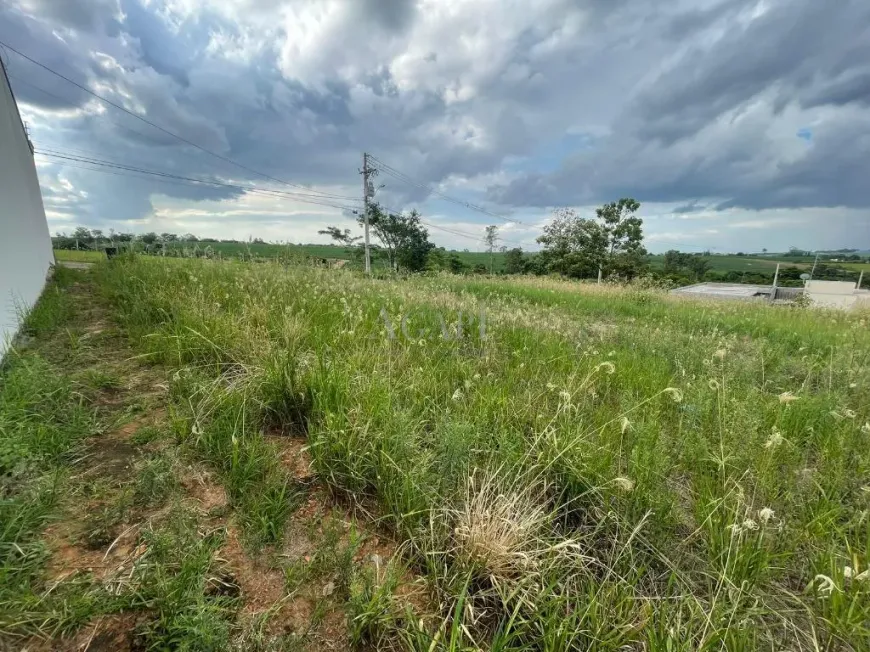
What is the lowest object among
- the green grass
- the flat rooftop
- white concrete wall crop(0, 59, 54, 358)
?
the flat rooftop

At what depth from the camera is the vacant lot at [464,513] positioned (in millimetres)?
1226

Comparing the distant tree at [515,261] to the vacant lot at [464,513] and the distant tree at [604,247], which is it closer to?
the distant tree at [604,247]

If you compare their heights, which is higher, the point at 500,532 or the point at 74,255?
the point at 74,255

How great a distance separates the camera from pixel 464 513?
154 cm

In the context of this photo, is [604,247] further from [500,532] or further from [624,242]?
[500,532]

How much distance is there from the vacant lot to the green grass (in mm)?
15

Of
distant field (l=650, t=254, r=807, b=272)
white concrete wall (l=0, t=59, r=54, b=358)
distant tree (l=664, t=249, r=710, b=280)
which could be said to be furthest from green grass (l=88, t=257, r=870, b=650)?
distant tree (l=664, t=249, r=710, b=280)

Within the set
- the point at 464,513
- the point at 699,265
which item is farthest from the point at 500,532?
the point at 699,265

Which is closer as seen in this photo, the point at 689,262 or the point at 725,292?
the point at 725,292

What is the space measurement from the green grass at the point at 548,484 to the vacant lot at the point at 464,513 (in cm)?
2

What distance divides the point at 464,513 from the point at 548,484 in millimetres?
492

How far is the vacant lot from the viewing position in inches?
48.3

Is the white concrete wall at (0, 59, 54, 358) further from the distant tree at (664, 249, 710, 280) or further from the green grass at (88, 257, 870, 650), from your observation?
the distant tree at (664, 249, 710, 280)

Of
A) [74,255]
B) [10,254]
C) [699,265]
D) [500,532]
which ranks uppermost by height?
[74,255]
